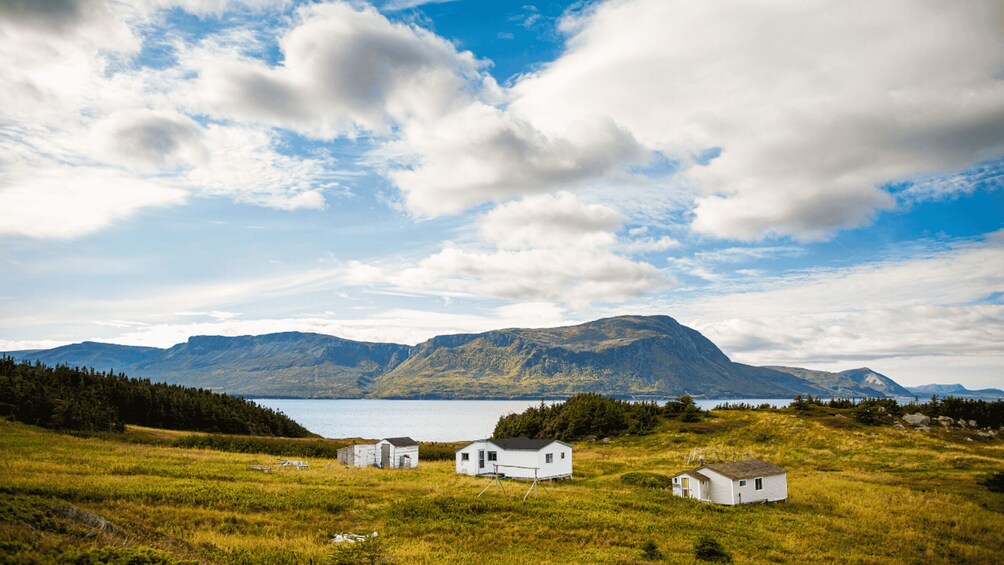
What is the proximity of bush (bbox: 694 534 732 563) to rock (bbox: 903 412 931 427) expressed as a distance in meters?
71.9

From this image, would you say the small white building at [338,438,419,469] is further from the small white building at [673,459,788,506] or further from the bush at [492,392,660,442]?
the small white building at [673,459,788,506]

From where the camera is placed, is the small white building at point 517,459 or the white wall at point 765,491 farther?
the small white building at point 517,459

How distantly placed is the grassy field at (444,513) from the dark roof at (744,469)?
7.89 ft

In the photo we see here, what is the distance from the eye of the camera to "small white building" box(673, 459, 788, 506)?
4350 centimetres

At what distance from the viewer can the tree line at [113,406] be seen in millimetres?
72312

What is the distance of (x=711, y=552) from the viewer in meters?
28.3

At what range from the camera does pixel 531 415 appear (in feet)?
335

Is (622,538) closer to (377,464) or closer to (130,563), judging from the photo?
(130,563)

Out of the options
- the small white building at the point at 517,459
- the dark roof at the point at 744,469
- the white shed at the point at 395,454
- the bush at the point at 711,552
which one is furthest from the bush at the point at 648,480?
the white shed at the point at 395,454

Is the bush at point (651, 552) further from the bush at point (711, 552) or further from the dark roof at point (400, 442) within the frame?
the dark roof at point (400, 442)

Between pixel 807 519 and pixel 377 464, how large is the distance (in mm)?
43280

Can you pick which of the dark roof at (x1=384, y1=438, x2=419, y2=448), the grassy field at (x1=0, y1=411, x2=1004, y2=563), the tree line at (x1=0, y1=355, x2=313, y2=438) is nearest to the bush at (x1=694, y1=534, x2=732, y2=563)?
the grassy field at (x1=0, y1=411, x2=1004, y2=563)

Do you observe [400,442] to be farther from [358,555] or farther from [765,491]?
[358,555]

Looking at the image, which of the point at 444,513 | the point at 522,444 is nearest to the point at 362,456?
the point at 522,444
